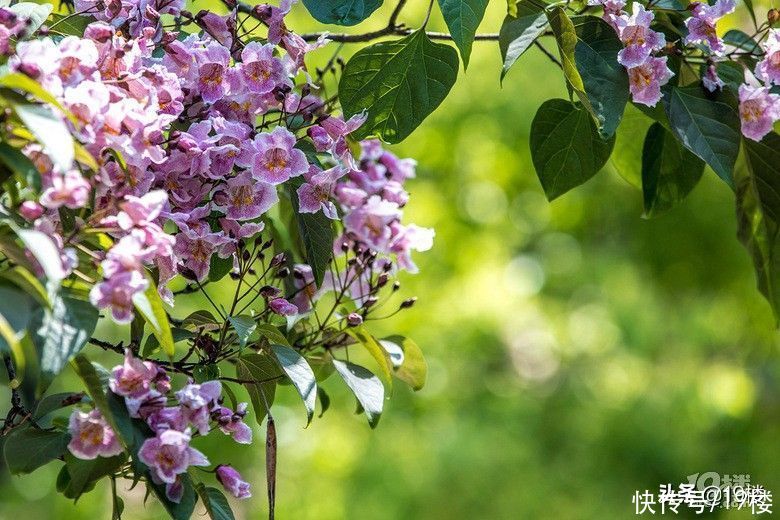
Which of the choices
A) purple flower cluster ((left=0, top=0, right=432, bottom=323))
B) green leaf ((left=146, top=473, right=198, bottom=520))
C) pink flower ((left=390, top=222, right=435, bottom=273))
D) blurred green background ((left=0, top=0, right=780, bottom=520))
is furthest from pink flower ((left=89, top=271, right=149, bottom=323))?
blurred green background ((left=0, top=0, right=780, bottom=520))

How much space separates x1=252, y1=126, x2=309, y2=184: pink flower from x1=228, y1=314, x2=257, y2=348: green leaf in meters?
0.09

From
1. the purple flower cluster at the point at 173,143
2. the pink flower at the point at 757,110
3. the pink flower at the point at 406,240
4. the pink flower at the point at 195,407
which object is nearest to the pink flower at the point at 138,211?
the purple flower cluster at the point at 173,143

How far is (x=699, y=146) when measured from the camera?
70 cm

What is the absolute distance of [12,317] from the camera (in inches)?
18.3

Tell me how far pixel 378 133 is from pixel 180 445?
270 mm

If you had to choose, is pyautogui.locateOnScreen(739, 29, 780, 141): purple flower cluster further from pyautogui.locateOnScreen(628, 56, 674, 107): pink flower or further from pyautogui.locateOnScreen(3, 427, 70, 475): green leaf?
pyautogui.locateOnScreen(3, 427, 70, 475): green leaf

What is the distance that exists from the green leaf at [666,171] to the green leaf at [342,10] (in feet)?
1.05

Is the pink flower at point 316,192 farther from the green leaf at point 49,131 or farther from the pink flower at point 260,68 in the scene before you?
the green leaf at point 49,131

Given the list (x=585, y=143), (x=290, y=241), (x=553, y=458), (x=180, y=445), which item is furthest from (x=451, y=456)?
(x=180, y=445)

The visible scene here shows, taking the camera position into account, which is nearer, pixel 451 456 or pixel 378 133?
pixel 378 133

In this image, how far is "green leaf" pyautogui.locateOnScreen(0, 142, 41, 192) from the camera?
0.49m

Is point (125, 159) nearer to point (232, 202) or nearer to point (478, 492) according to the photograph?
point (232, 202)

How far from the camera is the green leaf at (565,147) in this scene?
795mm

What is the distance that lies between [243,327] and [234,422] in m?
0.06
